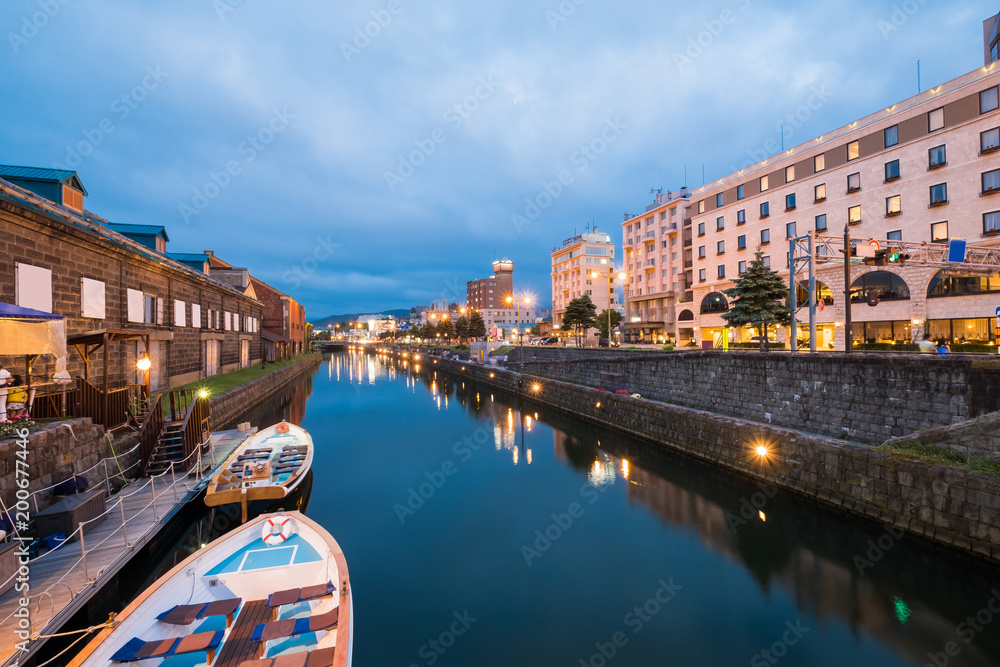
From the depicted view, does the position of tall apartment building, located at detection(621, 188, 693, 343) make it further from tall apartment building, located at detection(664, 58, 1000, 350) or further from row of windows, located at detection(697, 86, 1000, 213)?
row of windows, located at detection(697, 86, 1000, 213)

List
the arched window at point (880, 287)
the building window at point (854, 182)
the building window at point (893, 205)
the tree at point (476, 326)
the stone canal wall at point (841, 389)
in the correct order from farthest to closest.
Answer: the tree at point (476, 326) → the building window at point (854, 182) → the building window at point (893, 205) → the arched window at point (880, 287) → the stone canal wall at point (841, 389)

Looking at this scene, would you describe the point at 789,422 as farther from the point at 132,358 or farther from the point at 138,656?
the point at 132,358

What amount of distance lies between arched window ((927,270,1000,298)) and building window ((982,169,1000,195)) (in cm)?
547

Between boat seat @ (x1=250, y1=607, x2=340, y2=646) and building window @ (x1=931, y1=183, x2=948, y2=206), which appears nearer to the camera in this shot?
boat seat @ (x1=250, y1=607, x2=340, y2=646)

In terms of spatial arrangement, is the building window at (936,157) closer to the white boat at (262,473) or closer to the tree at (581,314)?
the tree at (581,314)

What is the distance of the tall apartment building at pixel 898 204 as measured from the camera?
2736 cm

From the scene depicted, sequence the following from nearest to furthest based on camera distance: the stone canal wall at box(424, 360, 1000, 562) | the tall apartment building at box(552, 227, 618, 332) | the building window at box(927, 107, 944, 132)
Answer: the stone canal wall at box(424, 360, 1000, 562), the building window at box(927, 107, 944, 132), the tall apartment building at box(552, 227, 618, 332)

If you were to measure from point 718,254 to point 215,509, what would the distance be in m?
50.1

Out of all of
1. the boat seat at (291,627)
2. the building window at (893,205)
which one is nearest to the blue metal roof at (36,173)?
the boat seat at (291,627)

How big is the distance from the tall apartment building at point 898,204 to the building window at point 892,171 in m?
0.07

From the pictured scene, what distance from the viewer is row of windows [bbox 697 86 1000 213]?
26.9 m

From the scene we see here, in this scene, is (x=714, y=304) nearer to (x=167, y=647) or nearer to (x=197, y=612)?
(x=197, y=612)

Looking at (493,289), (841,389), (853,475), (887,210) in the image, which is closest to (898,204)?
(887,210)

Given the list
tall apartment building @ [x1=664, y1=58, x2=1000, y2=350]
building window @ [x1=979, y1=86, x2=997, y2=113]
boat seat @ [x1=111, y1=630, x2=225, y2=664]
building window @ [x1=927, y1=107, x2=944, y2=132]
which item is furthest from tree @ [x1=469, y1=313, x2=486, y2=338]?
boat seat @ [x1=111, y1=630, x2=225, y2=664]
